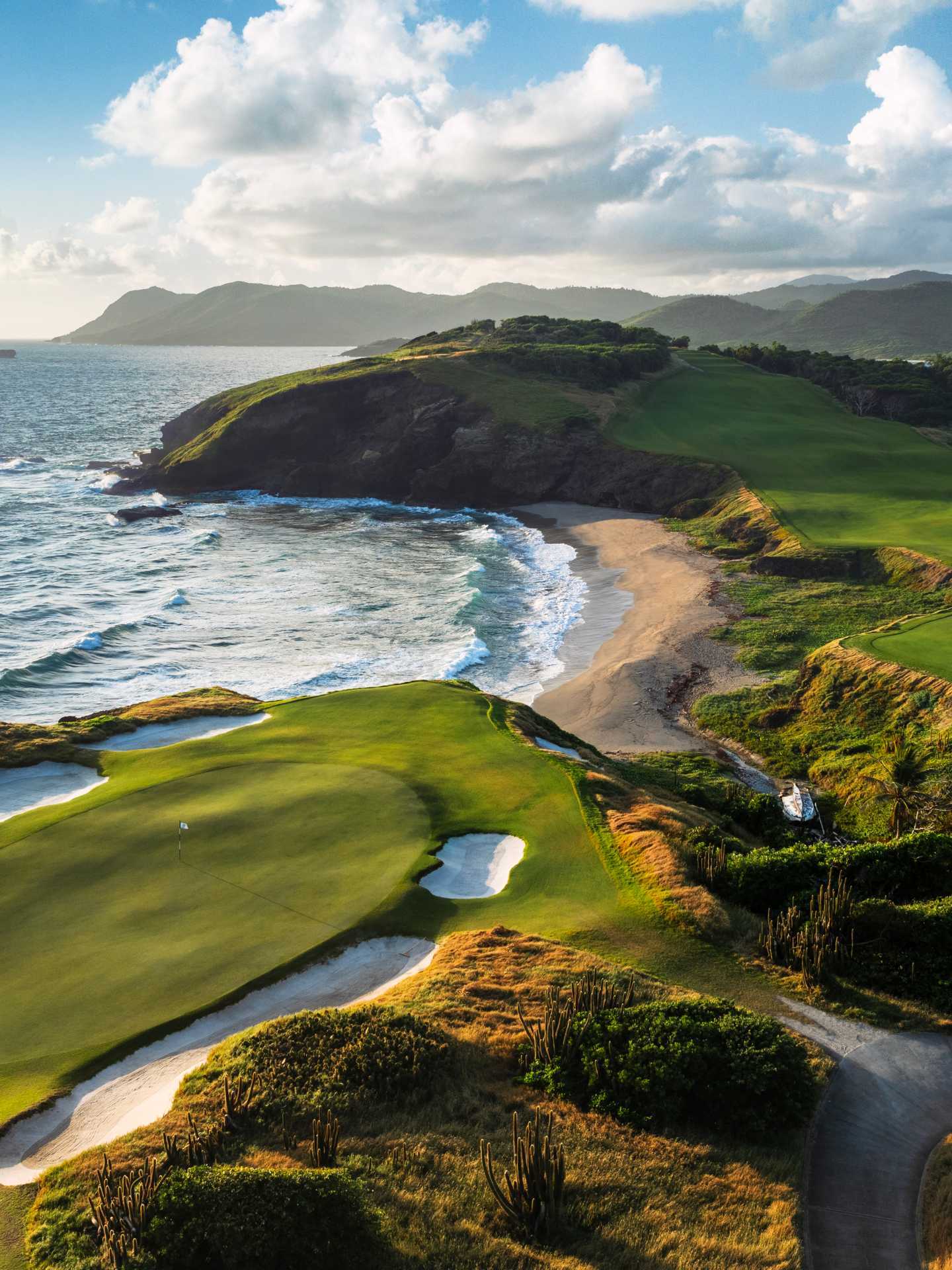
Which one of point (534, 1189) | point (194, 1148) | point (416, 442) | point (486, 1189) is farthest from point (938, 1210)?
point (416, 442)

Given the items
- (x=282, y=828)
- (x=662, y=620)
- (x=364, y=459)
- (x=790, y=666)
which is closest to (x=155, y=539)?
(x=364, y=459)

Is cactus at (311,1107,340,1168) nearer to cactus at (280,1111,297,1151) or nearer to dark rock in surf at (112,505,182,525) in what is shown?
cactus at (280,1111,297,1151)

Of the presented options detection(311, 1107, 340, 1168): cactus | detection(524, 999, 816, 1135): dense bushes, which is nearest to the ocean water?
detection(524, 999, 816, 1135): dense bushes

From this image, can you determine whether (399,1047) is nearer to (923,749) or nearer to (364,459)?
(923,749)

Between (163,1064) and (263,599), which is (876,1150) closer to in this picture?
(163,1064)

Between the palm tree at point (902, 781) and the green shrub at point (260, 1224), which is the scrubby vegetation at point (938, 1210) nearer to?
the green shrub at point (260, 1224)
